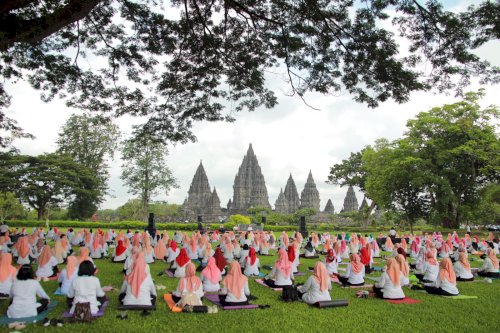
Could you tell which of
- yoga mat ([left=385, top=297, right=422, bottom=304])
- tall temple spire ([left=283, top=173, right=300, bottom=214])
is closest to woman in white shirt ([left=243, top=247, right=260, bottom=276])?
yoga mat ([left=385, top=297, right=422, bottom=304])

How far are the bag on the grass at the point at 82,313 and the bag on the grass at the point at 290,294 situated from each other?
3.75 meters

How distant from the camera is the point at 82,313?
5.64 metres

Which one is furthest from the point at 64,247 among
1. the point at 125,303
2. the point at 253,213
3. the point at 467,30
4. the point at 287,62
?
the point at 253,213

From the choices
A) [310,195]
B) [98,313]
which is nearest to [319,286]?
[98,313]

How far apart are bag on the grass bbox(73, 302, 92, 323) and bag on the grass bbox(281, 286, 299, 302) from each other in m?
3.75

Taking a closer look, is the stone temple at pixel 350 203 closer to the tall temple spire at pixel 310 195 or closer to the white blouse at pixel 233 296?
the tall temple spire at pixel 310 195

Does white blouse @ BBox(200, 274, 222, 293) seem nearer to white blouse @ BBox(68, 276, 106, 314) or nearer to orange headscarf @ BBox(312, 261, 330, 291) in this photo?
orange headscarf @ BBox(312, 261, 330, 291)

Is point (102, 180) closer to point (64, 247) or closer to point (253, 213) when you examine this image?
point (253, 213)

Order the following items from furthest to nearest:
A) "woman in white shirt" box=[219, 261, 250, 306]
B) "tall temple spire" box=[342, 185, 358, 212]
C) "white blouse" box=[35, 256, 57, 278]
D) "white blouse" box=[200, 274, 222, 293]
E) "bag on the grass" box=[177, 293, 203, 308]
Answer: "tall temple spire" box=[342, 185, 358, 212] → "white blouse" box=[35, 256, 57, 278] → "white blouse" box=[200, 274, 222, 293] → "woman in white shirt" box=[219, 261, 250, 306] → "bag on the grass" box=[177, 293, 203, 308]

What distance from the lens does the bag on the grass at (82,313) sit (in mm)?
5609

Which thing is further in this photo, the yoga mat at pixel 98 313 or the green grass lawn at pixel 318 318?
the yoga mat at pixel 98 313

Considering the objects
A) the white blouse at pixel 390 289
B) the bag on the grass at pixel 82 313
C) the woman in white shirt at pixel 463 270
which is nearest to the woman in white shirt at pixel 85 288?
the bag on the grass at pixel 82 313

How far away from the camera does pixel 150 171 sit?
40.6 meters

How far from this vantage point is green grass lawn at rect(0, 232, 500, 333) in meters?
5.61
